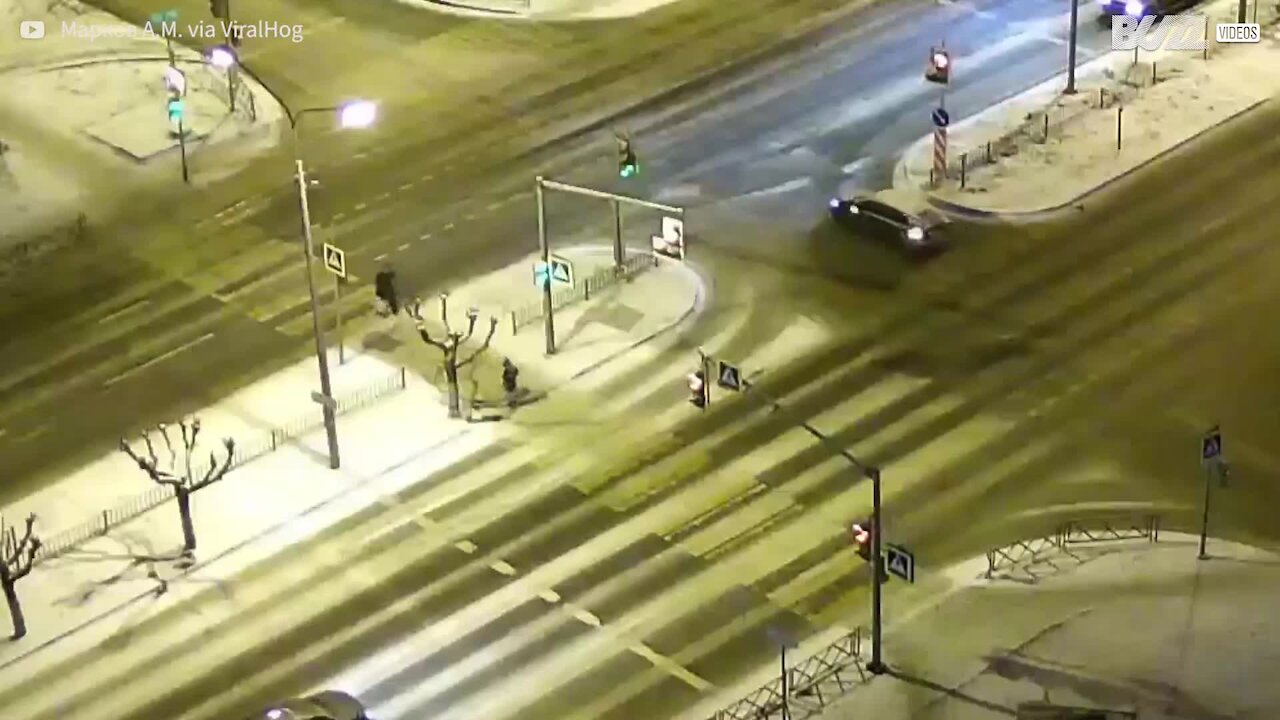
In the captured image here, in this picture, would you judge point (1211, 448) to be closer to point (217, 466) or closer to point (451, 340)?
point (451, 340)

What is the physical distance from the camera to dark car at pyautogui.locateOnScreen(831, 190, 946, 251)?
212ft

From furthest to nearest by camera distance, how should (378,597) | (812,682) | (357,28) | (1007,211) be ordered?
1. (357,28)
2. (1007,211)
3. (378,597)
4. (812,682)

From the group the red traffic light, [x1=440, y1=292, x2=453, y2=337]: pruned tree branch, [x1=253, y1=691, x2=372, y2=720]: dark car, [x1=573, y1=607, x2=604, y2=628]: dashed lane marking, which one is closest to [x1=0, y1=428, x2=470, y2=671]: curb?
[x1=440, y1=292, x2=453, y2=337]: pruned tree branch

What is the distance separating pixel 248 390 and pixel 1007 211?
2177 cm

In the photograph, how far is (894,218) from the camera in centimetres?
6494

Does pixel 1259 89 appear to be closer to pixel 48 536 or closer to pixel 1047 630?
pixel 1047 630

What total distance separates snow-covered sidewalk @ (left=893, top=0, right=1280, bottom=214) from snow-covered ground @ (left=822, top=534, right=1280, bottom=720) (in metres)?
18.8

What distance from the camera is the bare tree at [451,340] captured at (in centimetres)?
5716

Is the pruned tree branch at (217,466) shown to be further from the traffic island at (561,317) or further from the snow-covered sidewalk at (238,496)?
the traffic island at (561,317)

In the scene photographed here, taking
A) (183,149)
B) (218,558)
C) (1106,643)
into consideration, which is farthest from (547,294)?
(183,149)

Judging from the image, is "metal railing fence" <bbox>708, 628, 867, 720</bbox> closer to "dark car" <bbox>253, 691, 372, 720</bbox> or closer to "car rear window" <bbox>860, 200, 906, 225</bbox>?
"dark car" <bbox>253, 691, 372, 720</bbox>

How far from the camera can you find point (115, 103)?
76.9m

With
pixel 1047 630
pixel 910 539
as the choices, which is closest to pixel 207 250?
pixel 910 539

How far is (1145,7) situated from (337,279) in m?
30.0
